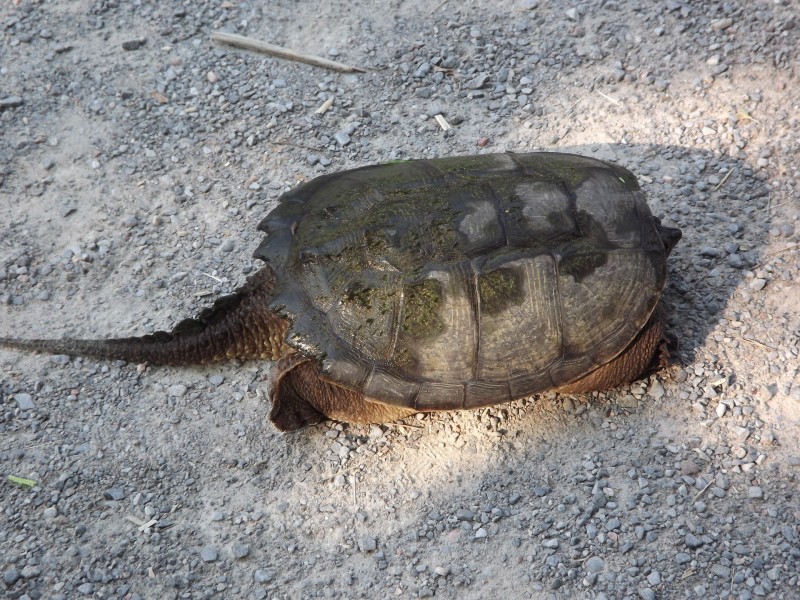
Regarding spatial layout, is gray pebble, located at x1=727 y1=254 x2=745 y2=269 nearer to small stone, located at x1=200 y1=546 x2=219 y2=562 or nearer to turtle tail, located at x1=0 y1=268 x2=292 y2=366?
turtle tail, located at x1=0 y1=268 x2=292 y2=366

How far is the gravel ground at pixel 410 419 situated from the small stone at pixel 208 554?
3cm

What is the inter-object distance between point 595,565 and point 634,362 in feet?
3.33

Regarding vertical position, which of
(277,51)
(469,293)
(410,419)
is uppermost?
(469,293)

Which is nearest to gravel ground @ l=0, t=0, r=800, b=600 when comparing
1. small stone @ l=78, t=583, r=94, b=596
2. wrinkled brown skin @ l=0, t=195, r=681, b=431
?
small stone @ l=78, t=583, r=94, b=596

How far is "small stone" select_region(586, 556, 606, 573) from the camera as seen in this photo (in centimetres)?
340

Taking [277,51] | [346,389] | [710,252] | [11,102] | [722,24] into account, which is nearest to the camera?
[346,389]

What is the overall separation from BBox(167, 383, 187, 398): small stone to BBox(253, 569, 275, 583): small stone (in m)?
1.11

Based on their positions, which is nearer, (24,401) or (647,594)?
(647,594)

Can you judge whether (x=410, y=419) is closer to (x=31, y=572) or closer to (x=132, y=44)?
(x=31, y=572)

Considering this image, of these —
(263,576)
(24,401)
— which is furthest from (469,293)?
(24,401)

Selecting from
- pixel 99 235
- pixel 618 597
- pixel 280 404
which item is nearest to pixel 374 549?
pixel 280 404

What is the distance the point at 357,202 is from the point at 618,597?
213 centimetres

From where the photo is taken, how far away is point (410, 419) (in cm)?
408

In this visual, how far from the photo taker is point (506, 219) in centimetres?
371
